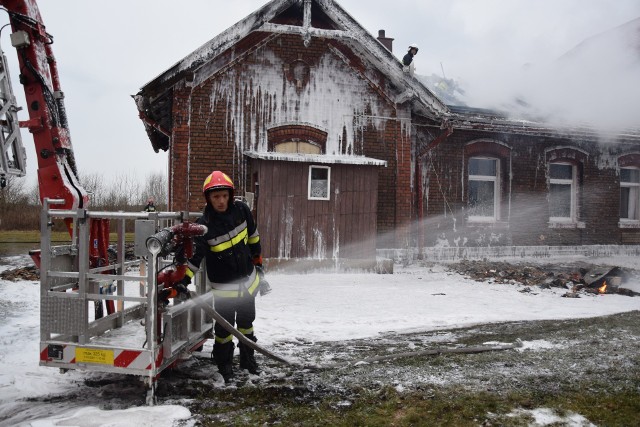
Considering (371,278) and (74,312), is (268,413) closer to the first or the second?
(74,312)

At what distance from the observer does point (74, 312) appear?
3602 millimetres

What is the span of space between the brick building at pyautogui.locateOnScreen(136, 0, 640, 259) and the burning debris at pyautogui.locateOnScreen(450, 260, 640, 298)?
5.78ft

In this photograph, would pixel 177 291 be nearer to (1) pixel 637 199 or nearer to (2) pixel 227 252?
(2) pixel 227 252

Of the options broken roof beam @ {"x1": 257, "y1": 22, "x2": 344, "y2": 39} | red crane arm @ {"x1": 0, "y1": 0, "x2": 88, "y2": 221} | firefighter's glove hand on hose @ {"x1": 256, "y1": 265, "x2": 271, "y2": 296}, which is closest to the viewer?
firefighter's glove hand on hose @ {"x1": 256, "y1": 265, "x2": 271, "y2": 296}

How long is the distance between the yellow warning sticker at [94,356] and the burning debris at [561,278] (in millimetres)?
7511

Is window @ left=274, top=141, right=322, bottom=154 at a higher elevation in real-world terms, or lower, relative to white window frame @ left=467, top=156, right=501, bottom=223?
higher

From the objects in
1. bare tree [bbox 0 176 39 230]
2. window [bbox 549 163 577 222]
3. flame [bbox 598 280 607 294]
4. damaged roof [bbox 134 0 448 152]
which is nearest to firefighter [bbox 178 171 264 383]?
damaged roof [bbox 134 0 448 152]

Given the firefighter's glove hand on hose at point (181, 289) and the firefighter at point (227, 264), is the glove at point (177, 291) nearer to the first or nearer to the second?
the firefighter's glove hand on hose at point (181, 289)

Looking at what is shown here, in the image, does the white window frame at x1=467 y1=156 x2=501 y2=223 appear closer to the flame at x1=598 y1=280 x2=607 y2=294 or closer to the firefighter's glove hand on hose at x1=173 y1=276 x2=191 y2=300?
the flame at x1=598 y1=280 x2=607 y2=294

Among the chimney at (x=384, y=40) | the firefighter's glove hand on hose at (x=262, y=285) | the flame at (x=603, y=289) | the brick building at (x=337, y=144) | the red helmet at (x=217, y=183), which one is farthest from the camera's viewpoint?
the chimney at (x=384, y=40)

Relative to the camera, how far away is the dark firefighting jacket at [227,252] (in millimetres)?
4230

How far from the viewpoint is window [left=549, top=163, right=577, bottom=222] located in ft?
45.1

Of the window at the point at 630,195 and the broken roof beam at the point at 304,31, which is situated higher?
the broken roof beam at the point at 304,31

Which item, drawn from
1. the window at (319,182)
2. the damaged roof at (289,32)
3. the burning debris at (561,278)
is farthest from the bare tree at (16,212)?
the burning debris at (561,278)
